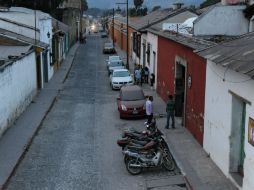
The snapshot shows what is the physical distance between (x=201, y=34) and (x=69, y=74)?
61.8 ft

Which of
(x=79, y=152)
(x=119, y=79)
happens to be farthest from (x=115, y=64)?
(x=79, y=152)

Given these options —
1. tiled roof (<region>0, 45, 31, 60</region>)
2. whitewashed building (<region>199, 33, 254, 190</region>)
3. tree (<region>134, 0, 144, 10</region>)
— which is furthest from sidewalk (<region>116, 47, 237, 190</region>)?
tree (<region>134, 0, 144, 10</region>)

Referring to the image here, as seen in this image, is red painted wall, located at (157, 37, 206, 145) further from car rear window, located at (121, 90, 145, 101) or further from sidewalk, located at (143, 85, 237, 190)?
car rear window, located at (121, 90, 145, 101)

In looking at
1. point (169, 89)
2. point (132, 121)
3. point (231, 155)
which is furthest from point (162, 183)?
point (169, 89)

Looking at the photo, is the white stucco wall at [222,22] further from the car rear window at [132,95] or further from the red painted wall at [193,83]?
the car rear window at [132,95]

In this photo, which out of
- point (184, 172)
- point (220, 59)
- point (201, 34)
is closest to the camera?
point (220, 59)

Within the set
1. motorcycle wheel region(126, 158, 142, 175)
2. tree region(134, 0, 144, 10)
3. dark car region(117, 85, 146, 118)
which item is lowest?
motorcycle wheel region(126, 158, 142, 175)

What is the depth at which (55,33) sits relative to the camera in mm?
44812

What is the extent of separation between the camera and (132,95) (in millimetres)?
24812

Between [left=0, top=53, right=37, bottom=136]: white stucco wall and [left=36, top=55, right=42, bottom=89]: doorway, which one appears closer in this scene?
[left=0, top=53, right=37, bottom=136]: white stucco wall

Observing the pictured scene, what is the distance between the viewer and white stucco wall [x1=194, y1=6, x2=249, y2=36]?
2495 centimetres

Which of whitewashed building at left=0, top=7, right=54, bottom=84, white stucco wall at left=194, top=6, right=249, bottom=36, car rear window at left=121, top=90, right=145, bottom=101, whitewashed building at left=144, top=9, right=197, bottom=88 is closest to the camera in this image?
car rear window at left=121, top=90, right=145, bottom=101

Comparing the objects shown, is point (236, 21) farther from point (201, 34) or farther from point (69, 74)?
point (69, 74)


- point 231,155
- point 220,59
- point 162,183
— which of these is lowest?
point 162,183
